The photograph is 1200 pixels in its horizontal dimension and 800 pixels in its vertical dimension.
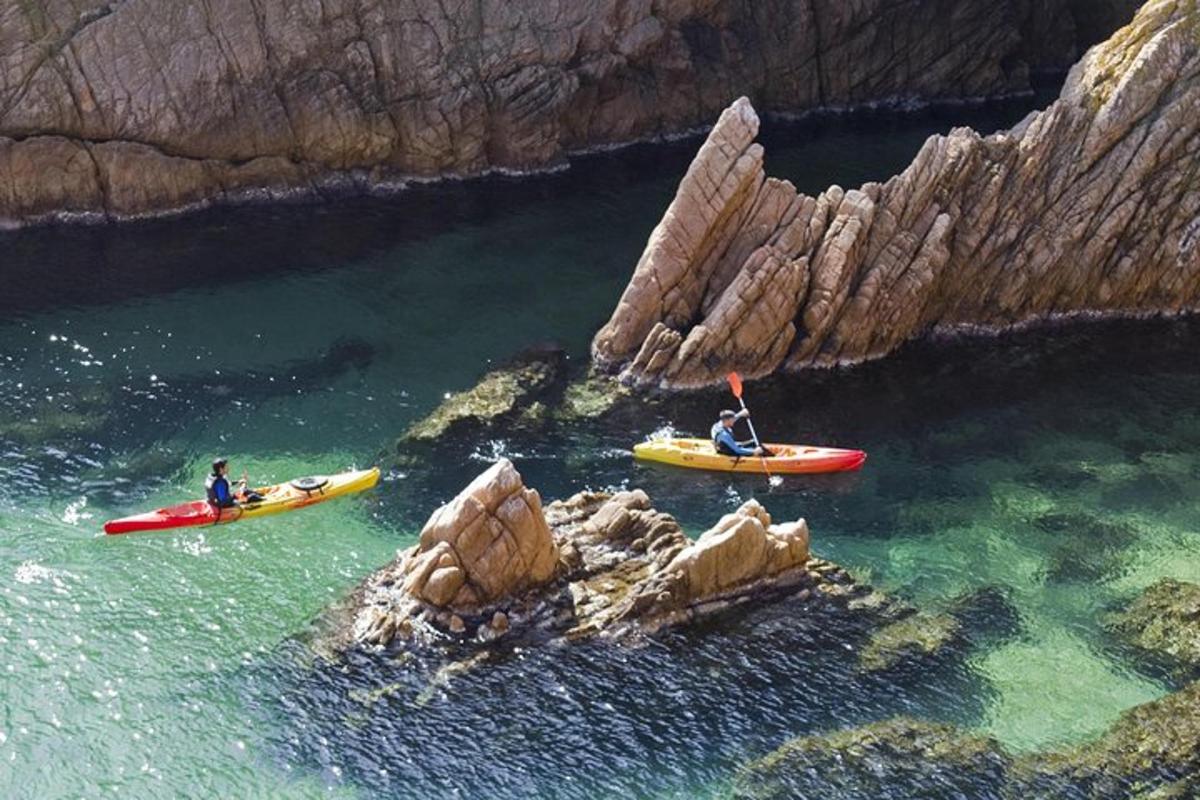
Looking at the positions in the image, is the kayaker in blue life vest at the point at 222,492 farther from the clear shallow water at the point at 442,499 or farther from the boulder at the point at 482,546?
the boulder at the point at 482,546

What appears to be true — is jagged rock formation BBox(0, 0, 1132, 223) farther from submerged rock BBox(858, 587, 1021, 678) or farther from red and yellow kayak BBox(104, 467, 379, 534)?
submerged rock BBox(858, 587, 1021, 678)

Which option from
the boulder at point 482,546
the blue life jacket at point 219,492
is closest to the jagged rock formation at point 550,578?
the boulder at point 482,546

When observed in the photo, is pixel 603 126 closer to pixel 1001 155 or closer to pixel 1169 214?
pixel 1001 155

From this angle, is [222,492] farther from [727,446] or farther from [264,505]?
[727,446]

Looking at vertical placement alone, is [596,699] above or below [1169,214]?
below

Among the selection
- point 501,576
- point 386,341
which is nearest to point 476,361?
point 386,341

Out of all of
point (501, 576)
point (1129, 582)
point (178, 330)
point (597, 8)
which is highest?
point (597, 8)

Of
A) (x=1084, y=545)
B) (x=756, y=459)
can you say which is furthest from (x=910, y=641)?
(x=756, y=459)
